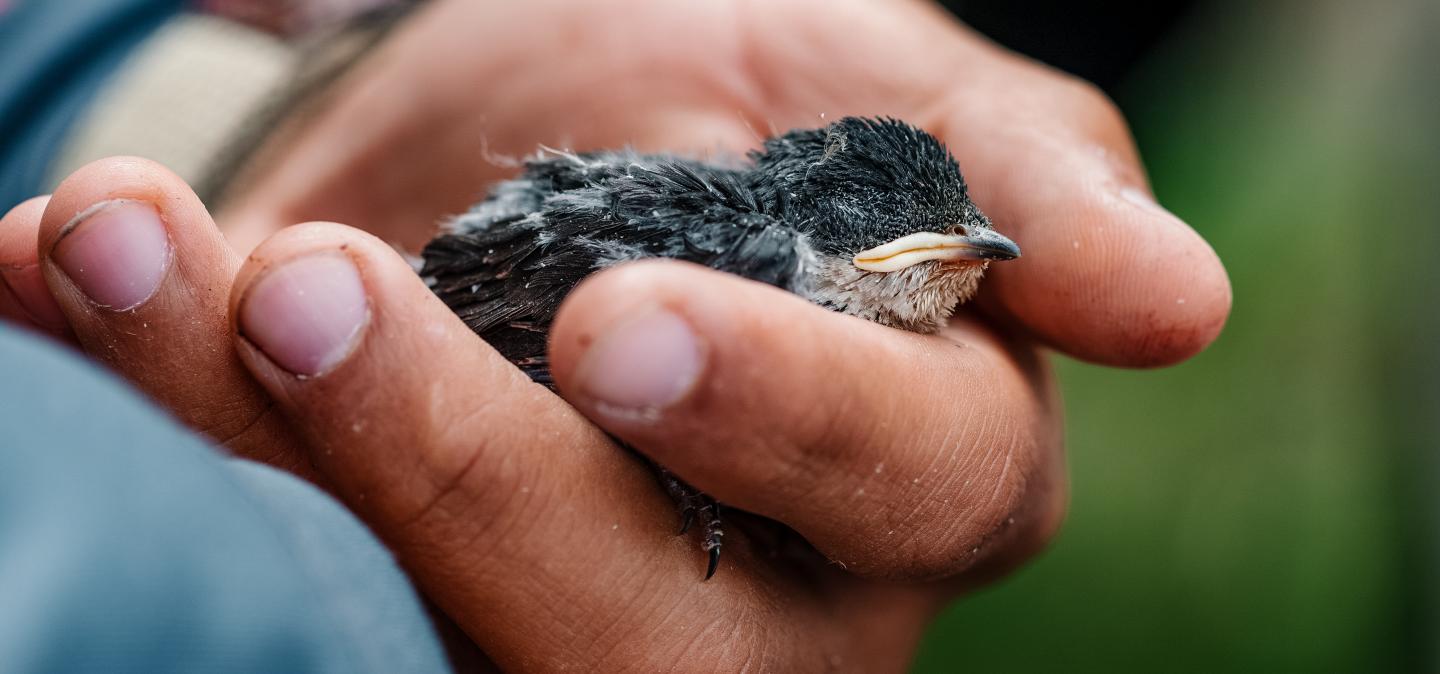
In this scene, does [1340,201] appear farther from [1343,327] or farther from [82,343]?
[82,343]

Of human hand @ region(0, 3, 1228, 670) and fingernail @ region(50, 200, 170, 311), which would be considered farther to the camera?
fingernail @ region(50, 200, 170, 311)

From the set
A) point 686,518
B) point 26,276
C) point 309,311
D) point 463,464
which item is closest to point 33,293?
point 26,276

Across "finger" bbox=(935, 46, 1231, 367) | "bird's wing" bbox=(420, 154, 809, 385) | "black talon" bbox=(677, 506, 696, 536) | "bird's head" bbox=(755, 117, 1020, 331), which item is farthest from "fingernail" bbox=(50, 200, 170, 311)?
"finger" bbox=(935, 46, 1231, 367)

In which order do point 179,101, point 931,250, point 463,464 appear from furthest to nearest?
point 179,101
point 931,250
point 463,464

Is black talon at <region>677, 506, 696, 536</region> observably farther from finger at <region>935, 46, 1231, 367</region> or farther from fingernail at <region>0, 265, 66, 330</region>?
fingernail at <region>0, 265, 66, 330</region>

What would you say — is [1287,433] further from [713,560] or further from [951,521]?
[713,560]

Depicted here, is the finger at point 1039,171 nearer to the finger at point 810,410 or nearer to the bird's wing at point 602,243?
the finger at point 810,410

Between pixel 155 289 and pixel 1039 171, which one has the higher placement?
pixel 1039 171

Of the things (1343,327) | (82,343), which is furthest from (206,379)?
(1343,327)
